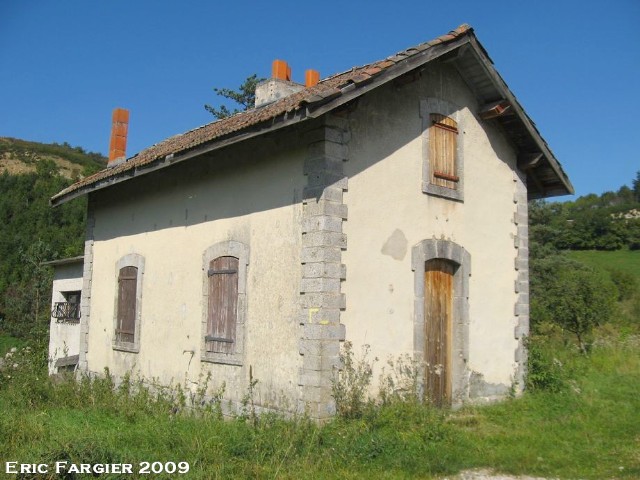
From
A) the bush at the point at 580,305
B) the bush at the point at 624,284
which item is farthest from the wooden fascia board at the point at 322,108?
the bush at the point at 624,284

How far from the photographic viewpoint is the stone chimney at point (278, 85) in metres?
11.6

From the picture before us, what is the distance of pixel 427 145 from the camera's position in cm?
891

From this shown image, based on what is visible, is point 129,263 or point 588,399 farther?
point 129,263

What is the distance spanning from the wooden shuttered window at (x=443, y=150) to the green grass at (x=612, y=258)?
30.5 m

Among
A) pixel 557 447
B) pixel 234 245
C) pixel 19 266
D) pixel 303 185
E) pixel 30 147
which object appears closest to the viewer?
pixel 557 447

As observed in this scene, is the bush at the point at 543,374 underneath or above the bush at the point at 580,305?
underneath

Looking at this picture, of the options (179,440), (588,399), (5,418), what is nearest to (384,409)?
(179,440)

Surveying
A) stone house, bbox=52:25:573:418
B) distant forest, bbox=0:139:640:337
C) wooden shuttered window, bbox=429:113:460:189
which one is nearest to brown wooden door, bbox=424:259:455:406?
stone house, bbox=52:25:573:418

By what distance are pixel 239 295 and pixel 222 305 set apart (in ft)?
1.58

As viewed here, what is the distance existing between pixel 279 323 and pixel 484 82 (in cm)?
499

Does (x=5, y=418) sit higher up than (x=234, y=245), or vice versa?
(x=234, y=245)

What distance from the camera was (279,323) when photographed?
7.83 metres

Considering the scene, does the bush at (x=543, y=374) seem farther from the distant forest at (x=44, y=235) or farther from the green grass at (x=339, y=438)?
the distant forest at (x=44, y=235)

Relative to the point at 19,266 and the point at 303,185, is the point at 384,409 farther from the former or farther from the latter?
the point at 19,266
